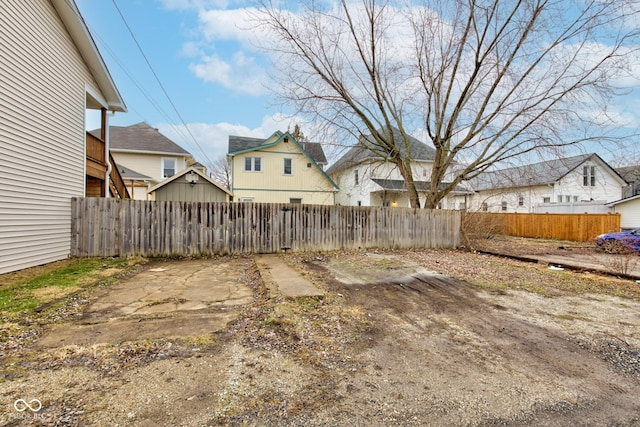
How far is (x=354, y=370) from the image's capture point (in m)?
2.55

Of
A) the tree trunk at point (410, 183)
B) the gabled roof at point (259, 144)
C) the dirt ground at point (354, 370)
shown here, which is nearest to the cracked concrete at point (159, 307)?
the dirt ground at point (354, 370)

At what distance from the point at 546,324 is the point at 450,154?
10.0 meters

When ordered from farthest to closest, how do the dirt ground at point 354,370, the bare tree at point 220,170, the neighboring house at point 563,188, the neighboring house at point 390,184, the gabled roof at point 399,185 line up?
the bare tree at point 220,170 < the neighboring house at point 563,188 < the neighboring house at point 390,184 < the gabled roof at point 399,185 < the dirt ground at point 354,370

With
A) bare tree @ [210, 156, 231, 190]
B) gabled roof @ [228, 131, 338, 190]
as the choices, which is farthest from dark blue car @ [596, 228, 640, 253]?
bare tree @ [210, 156, 231, 190]

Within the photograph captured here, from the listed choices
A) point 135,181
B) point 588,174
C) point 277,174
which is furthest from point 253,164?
point 588,174

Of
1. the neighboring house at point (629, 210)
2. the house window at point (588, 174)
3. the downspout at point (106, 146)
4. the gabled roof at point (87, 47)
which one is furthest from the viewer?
the house window at point (588, 174)

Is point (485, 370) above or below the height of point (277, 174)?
below

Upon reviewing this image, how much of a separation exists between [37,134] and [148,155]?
41.4ft

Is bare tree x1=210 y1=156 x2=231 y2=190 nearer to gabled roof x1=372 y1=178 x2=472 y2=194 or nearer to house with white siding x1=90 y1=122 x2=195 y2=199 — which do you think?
house with white siding x1=90 y1=122 x2=195 y2=199

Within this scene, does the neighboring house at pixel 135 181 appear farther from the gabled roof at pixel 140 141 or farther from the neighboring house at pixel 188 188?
the neighboring house at pixel 188 188

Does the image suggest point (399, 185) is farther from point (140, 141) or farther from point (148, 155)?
point (140, 141)

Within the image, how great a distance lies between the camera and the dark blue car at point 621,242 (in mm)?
7995

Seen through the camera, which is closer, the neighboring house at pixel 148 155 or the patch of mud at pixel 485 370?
the patch of mud at pixel 485 370

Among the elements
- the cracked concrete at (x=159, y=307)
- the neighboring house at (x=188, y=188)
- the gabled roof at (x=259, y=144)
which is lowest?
the cracked concrete at (x=159, y=307)
